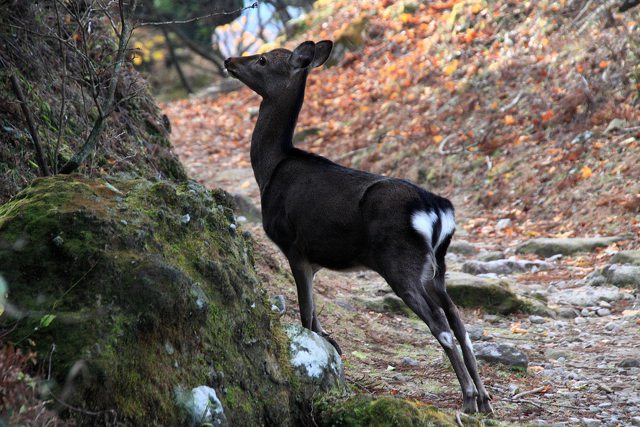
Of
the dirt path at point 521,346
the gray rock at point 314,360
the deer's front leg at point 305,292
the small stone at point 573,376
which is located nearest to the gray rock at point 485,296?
the dirt path at point 521,346

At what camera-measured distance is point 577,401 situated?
17.8ft

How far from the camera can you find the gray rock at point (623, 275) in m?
8.48

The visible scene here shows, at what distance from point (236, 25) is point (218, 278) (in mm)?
25592

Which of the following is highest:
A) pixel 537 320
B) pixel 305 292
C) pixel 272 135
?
pixel 272 135

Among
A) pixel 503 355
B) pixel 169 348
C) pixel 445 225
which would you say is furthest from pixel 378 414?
pixel 503 355

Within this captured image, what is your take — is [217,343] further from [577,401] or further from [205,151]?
[205,151]

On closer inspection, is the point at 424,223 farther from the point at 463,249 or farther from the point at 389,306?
the point at 463,249

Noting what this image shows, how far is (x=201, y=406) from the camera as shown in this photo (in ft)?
11.3

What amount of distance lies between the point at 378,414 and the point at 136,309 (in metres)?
1.32

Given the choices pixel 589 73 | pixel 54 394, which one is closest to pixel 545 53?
pixel 589 73

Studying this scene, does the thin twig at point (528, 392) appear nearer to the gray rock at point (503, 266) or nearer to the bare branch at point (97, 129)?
the bare branch at point (97, 129)

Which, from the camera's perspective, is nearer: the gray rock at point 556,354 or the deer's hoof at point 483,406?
the deer's hoof at point 483,406

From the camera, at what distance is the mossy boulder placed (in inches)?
126

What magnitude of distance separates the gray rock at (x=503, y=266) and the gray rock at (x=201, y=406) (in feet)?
21.7
